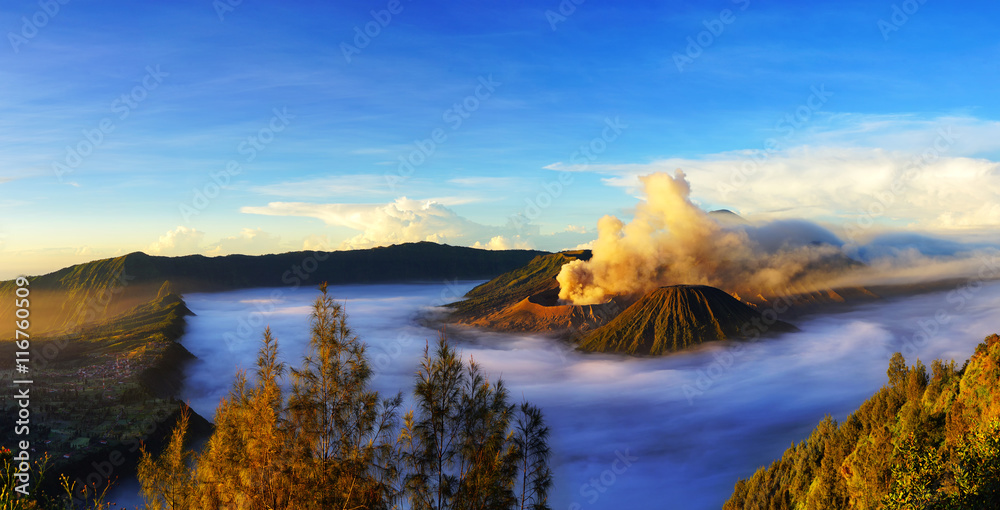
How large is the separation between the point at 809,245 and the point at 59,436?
17822cm

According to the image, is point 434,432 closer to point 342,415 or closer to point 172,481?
point 342,415

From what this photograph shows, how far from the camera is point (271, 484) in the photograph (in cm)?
1577

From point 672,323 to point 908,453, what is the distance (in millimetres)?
90981

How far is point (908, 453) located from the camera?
62.1ft

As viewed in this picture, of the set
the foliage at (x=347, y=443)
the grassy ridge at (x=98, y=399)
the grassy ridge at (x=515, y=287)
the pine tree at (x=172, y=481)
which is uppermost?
the grassy ridge at (x=515, y=287)

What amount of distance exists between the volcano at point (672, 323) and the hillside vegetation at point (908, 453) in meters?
67.9

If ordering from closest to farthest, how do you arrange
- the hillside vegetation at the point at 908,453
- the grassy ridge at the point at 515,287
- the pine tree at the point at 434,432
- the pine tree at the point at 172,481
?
the hillside vegetation at the point at 908,453
the pine tree at the point at 172,481
the pine tree at the point at 434,432
the grassy ridge at the point at 515,287

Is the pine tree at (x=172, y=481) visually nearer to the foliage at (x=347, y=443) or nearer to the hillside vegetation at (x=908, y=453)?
the foliage at (x=347, y=443)

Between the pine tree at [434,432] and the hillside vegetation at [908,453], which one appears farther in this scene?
the pine tree at [434,432]

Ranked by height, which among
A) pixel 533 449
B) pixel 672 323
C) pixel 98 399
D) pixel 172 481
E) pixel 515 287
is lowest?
pixel 98 399

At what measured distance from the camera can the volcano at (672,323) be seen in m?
104

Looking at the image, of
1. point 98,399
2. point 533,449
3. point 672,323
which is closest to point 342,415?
point 533,449

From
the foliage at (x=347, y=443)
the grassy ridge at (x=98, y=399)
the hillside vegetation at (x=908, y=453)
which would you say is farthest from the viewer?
the grassy ridge at (x=98, y=399)

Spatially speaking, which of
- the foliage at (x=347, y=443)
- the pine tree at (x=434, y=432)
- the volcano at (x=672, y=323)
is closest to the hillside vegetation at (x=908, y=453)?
the foliage at (x=347, y=443)
